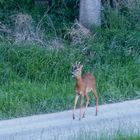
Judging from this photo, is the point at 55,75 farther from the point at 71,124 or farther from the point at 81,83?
the point at 71,124

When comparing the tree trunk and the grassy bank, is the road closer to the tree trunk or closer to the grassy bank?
the grassy bank

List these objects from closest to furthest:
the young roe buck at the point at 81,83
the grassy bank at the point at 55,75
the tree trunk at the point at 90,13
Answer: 1. the young roe buck at the point at 81,83
2. the grassy bank at the point at 55,75
3. the tree trunk at the point at 90,13

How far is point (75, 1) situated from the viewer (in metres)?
16.3

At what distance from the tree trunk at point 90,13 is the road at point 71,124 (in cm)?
431

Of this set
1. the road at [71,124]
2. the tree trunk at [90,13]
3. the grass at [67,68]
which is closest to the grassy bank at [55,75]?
the grass at [67,68]

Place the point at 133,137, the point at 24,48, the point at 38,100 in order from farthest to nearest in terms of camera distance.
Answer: the point at 24,48
the point at 38,100
the point at 133,137

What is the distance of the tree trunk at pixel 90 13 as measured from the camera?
1542 cm

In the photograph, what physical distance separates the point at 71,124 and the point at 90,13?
18.3 ft

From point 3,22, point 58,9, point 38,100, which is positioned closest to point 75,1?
point 58,9

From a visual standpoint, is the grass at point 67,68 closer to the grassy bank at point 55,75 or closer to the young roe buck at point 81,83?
the grassy bank at point 55,75

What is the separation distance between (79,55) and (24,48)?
109 cm

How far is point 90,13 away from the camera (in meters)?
15.5

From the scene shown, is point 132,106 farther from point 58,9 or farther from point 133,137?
point 58,9

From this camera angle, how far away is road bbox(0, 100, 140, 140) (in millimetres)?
9594
